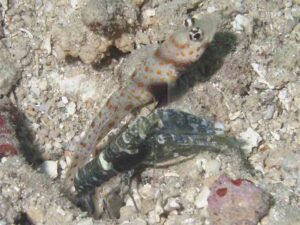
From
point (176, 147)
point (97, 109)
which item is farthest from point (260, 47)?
point (97, 109)

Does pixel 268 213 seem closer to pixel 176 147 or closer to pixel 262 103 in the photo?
pixel 176 147

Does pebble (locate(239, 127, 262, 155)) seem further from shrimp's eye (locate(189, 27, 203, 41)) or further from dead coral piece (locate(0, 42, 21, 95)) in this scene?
dead coral piece (locate(0, 42, 21, 95))

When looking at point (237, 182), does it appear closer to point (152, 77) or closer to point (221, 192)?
point (221, 192)

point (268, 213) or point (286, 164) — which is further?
point (286, 164)

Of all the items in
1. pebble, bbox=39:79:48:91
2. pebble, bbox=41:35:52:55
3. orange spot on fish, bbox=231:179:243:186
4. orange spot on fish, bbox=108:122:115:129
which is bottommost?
orange spot on fish, bbox=108:122:115:129

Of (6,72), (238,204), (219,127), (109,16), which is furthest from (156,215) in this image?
(6,72)

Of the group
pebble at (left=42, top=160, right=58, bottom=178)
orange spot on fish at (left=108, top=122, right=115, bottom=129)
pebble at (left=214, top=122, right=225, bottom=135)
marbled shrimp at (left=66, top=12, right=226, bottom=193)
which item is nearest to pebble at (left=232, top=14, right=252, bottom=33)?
marbled shrimp at (left=66, top=12, right=226, bottom=193)
